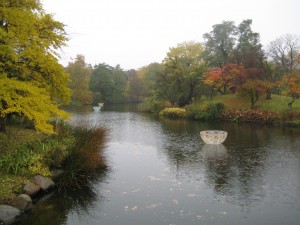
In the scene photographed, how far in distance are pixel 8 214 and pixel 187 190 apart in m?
5.90

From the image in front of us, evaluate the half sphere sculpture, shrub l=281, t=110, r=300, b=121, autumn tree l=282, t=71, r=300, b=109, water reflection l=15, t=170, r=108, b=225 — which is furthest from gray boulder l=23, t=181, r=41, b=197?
autumn tree l=282, t=71, r=300, b=109

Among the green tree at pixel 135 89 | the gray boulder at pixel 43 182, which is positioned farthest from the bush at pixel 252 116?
the green tree at pixel 135 89

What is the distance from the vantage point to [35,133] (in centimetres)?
1478

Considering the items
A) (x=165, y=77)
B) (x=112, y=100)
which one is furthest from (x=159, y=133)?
(x=112, y=100)

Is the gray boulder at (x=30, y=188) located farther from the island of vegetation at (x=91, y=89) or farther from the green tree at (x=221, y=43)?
the green tree at (x=221, y=43)

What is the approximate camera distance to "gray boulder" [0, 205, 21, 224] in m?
8.32

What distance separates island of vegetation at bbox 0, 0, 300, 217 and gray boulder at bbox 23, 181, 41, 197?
23 centimetres

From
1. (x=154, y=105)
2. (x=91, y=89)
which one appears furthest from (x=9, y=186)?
(x=91, y=89)

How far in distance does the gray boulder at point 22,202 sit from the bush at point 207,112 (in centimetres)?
2622

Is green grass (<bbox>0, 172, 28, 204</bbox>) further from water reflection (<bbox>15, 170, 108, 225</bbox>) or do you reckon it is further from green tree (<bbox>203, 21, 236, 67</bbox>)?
green tree (<bbox>203, 21, 236, 67</bbox>)

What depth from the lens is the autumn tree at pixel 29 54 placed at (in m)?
10.4

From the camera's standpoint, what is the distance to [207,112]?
110 ft

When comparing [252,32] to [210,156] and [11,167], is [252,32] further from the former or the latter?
[11,167]

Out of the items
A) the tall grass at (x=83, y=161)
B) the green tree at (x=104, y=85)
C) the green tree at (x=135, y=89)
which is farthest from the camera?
the green tree at (x=135, y=89)
